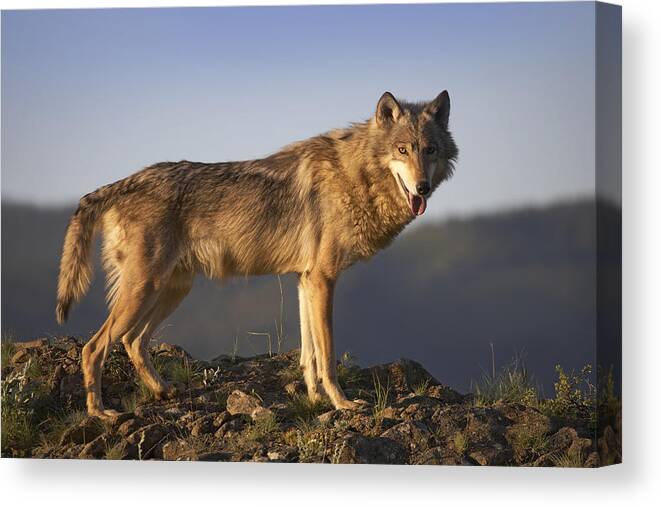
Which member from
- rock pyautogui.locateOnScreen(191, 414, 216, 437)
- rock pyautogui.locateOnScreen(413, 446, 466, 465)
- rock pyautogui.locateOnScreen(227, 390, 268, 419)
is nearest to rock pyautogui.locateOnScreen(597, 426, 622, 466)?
rock pyautogui.locateOnScreen(413, 446, 466, 465)

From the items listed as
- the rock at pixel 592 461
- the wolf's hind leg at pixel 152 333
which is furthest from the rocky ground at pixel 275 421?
the wolf's hind leg at pixel 152 333

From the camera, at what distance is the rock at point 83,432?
789 cm

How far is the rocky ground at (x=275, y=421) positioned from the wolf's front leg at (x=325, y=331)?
0.14m

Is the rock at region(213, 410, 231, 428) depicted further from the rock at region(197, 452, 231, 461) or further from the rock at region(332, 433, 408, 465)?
the rock at region(332, 433, 408, 465)

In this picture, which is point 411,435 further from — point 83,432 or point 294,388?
point 83,432

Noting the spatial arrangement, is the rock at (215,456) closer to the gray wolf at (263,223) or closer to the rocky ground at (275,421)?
the rocky ground at (275,421)

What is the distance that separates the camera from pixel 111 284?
26.2 ft

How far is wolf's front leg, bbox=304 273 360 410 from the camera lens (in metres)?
7.74

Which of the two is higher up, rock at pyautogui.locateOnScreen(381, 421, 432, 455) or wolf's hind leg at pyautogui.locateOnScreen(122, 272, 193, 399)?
wolf's hind leg at pyautogui.locateOnScreen(122, 272, 193, 399)

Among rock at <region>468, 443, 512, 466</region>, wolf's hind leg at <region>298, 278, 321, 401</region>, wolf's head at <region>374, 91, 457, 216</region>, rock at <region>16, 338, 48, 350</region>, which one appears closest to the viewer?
rock at <region>468, 443, 512, 466</region>

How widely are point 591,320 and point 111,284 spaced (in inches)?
152

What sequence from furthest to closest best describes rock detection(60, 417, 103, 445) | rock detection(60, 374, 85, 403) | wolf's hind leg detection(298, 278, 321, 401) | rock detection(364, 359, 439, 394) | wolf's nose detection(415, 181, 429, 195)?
rock detection(364, 359, 439, 394) → rock detection(60, 374, 85, 403) → wolf's hind leg detection(298, 278, 321, 401) → rock detection(60, 417, 103, 445) → wolf's nose detection(415, 181, 429, 195)

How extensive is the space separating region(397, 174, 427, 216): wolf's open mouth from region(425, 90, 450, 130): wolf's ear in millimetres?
590

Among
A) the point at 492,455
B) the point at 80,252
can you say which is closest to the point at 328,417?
the point at 492,455
